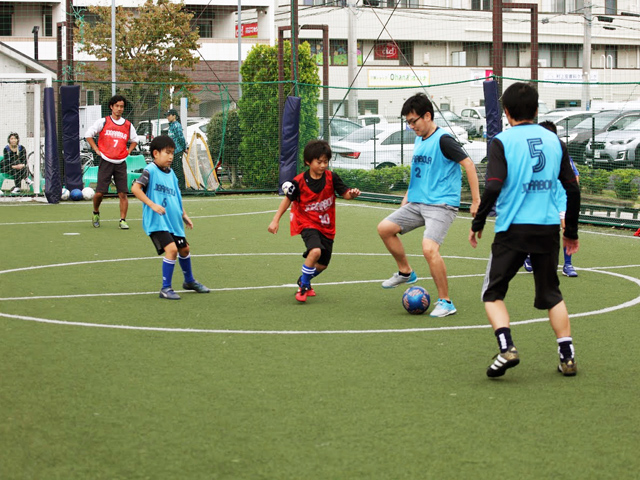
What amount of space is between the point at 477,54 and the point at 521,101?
52096 mm

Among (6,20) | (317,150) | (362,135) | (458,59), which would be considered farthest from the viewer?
(458,59)

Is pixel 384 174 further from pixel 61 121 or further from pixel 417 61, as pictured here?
pixel 417 61

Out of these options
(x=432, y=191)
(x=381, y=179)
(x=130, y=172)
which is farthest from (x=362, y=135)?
(x=432, y=191)

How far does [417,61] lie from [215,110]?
110 ft

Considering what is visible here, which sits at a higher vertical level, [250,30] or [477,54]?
[250,30]

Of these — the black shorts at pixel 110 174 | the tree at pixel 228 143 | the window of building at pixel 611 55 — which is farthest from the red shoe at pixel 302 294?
the window of building at pixel 611 55

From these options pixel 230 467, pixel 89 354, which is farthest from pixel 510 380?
pixel 89 354

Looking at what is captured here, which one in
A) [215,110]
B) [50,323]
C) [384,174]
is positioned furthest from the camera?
[215,110]

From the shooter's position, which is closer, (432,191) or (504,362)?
(504,362)

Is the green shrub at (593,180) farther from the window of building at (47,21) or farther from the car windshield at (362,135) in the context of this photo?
the window of building at (47,21)

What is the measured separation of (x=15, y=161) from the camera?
2094cm

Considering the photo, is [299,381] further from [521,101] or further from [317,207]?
[317,207]

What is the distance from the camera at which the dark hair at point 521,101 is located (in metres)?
5.91

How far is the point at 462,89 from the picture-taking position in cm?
2436
